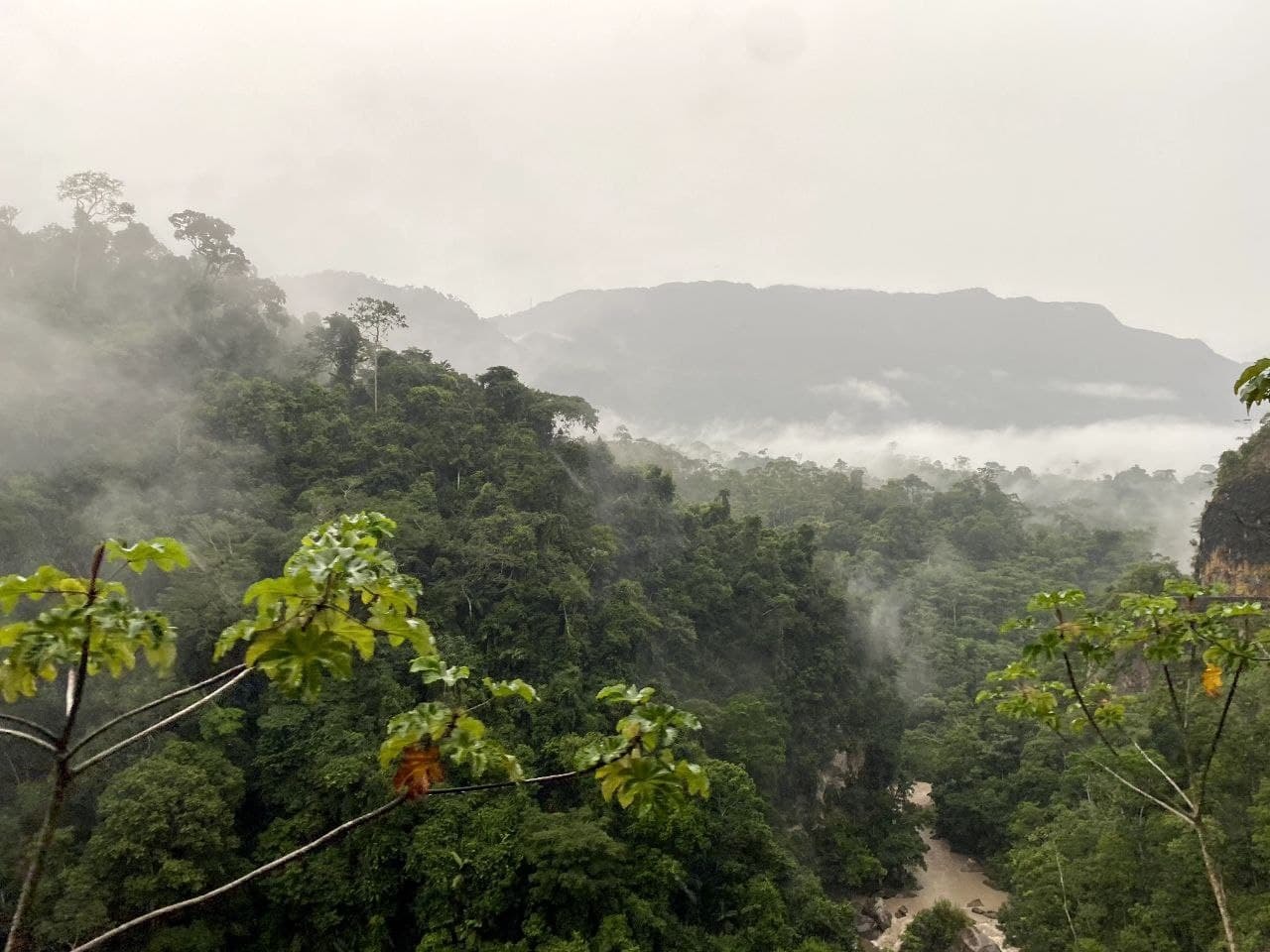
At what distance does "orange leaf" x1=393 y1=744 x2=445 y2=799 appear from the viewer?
7.39 ft

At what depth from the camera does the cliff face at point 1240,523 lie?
2350cm

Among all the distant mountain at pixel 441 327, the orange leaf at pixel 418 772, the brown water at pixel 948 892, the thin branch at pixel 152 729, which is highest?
the distant mountain at pixel 441 327

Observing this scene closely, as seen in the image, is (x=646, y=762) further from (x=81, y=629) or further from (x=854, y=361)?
(x=854, y=361)

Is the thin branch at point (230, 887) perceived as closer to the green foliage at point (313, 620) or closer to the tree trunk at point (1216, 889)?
the green foliage at point (313, 620)

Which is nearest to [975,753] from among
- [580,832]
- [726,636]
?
[726,636]

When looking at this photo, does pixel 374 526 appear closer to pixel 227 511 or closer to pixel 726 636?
pixel 227 511

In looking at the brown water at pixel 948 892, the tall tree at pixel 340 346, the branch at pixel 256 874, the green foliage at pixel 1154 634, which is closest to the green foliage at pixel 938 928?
the brown water at pixel 948 892

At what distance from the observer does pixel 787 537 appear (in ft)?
102

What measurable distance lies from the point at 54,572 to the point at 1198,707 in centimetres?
2217

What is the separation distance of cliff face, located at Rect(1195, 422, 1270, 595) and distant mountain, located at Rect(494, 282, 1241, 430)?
120m

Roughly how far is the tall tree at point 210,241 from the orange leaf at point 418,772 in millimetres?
38103

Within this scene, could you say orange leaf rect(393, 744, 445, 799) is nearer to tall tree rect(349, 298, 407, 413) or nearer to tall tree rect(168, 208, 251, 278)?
tall tree rect(349, 298, 407, 413)

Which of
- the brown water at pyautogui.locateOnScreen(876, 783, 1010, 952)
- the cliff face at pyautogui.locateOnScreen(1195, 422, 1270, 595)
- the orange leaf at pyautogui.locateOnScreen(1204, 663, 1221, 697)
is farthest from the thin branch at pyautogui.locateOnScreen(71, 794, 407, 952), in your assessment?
the cliff face at pyautogui.locateOnScreen(1195, 422, 1270, 595)

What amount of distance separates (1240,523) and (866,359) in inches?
6567
